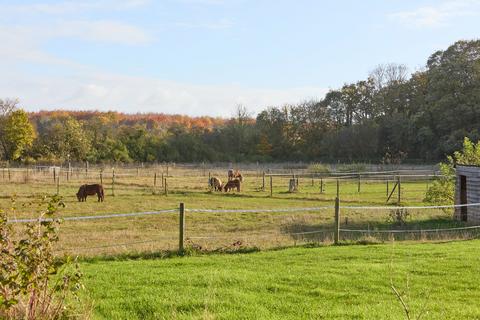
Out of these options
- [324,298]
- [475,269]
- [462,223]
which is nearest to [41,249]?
[324,298]

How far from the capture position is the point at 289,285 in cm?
745

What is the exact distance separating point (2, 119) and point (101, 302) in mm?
65217

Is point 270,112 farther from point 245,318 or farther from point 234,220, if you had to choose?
point 245,318

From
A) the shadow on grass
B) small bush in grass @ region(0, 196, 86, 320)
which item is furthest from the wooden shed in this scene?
small bush in grass @ region(0, 196, 86, 320)

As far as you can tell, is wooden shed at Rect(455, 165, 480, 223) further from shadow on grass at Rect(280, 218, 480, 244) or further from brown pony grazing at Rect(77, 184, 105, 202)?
brown pony grazing at Rect(77, 184, 105, 202)

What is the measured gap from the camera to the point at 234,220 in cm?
2027

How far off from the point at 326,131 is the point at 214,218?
59.7 meters

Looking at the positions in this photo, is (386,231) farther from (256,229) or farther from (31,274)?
(31,274)

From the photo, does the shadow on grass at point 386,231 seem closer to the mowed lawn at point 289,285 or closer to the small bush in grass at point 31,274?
the mowed lawn at point 289,285

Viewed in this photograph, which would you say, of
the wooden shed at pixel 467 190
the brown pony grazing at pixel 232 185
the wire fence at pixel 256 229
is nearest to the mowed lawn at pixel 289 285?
the wire fence at pixel 256 229

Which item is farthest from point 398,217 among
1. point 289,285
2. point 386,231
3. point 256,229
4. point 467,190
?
point 289,285

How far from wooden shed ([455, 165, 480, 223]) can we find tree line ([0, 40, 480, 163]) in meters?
34.7

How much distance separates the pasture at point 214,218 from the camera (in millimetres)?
12773

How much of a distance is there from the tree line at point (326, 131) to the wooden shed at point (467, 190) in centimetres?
3470
